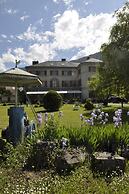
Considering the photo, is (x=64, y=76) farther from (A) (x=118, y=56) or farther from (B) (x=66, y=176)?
(B) (x=66, y=176)

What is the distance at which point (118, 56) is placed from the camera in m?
39.5

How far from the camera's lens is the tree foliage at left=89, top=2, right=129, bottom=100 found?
38250 millimetres

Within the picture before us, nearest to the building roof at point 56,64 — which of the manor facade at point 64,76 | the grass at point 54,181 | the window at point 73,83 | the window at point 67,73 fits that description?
the manor facade at point 64,76

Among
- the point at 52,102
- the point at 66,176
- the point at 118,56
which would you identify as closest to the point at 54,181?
the point at 66,176

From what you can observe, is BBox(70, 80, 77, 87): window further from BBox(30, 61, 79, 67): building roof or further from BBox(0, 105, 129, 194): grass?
BBox(0, 105, 129, 194): grass

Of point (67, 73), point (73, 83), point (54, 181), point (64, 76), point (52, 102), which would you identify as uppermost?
point (67, 73)

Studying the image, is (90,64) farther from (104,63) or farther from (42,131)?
(42,131)

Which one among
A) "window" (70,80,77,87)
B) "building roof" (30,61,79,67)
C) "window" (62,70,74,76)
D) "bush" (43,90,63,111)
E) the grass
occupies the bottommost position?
the grass

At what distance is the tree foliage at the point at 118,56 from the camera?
3825 cm

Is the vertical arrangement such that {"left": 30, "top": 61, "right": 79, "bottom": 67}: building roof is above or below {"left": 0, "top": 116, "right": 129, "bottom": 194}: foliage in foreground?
above

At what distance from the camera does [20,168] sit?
8.59m

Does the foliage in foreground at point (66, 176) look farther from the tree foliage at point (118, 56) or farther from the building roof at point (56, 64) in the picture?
the building roof at point (56, 64)

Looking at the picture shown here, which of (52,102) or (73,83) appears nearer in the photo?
(52,102)

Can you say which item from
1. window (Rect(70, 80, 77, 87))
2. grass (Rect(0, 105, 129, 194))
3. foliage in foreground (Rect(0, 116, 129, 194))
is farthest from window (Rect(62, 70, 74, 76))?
grass (Rect(0, 105, 129, 194))
